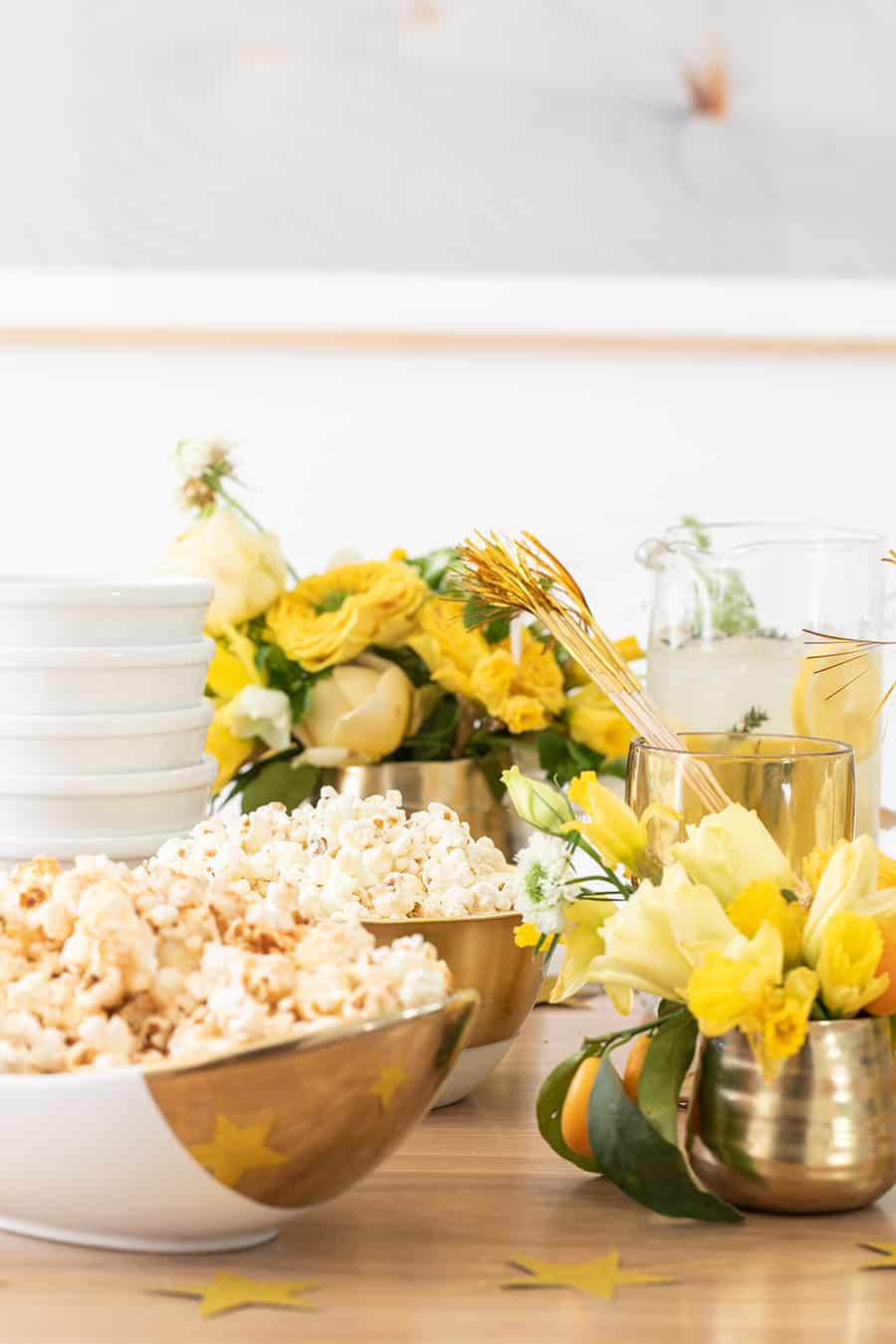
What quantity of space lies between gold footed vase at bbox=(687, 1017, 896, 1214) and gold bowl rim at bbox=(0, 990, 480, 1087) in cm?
12

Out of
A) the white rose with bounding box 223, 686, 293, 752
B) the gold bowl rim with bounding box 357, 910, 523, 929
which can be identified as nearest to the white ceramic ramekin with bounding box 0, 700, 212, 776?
the white rose with bounding box 223, 686, 293, 752

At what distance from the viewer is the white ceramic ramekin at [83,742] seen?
2.72 ft

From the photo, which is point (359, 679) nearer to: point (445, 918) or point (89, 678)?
point (89, 678)

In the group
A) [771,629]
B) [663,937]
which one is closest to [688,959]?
[663,937]

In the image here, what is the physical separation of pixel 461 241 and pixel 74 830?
96 cm

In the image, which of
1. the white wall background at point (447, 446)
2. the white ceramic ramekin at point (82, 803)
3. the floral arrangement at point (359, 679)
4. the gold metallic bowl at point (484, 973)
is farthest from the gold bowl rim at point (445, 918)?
the white wall background at point (447, 446)

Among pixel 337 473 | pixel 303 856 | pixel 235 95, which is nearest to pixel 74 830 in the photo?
pixel 303 856

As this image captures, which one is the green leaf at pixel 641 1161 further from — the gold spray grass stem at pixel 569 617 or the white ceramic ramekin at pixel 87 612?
the white ceramic ramekin at pixel 87 612

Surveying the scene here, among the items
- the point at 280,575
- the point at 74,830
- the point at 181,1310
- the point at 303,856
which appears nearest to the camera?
the point at 181,1310

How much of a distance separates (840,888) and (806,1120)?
0.08 metres

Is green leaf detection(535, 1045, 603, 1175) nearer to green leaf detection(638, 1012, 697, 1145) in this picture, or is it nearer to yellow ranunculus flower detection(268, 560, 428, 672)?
green leaf detection(638, 1012, 697, 1145)

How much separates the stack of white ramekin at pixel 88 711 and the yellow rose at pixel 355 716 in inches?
6.9

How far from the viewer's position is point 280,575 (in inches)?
42.0

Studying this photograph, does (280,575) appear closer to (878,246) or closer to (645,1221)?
(645,1221)
